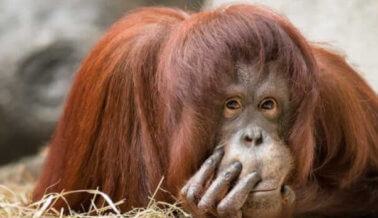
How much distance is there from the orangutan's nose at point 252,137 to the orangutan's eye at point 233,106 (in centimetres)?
14

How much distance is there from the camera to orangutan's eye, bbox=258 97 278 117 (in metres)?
3.04

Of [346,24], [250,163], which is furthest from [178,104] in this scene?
[346,24]

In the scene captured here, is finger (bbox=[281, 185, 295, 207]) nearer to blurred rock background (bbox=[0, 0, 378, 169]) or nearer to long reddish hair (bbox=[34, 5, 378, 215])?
long reddish hair (bbox=[34, 5, 378, 215])

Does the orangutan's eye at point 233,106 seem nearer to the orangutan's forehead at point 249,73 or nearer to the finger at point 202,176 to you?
the orangutan's forehead at point 249,73

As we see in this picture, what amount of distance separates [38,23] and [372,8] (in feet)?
8.20

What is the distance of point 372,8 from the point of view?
5.09 m

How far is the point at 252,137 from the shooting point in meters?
2.88

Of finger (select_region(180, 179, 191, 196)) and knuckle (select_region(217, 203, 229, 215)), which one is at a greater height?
finger (select_region(180, 179, 191, 196))

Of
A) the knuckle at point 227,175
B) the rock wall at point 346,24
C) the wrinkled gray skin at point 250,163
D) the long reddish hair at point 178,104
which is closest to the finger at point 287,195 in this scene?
the wrinkled gray skin at point 250,163

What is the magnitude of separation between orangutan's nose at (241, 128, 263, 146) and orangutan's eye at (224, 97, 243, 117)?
0.46 ft

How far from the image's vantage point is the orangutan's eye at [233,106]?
120 inches

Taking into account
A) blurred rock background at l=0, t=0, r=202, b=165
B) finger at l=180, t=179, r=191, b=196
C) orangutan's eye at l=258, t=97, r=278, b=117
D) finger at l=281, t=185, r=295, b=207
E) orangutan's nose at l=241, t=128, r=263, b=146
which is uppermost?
orangutan's eye at l=258, t=97, r=278, b=117

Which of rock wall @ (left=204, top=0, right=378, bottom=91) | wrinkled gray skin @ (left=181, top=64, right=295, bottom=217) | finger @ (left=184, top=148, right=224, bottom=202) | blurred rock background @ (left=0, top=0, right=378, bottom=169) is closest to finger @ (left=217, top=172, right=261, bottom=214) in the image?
wrinkled gray skin @ (left=181, top=64, right=295, bottom=217)

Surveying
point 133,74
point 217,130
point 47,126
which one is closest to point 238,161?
point 217,130
